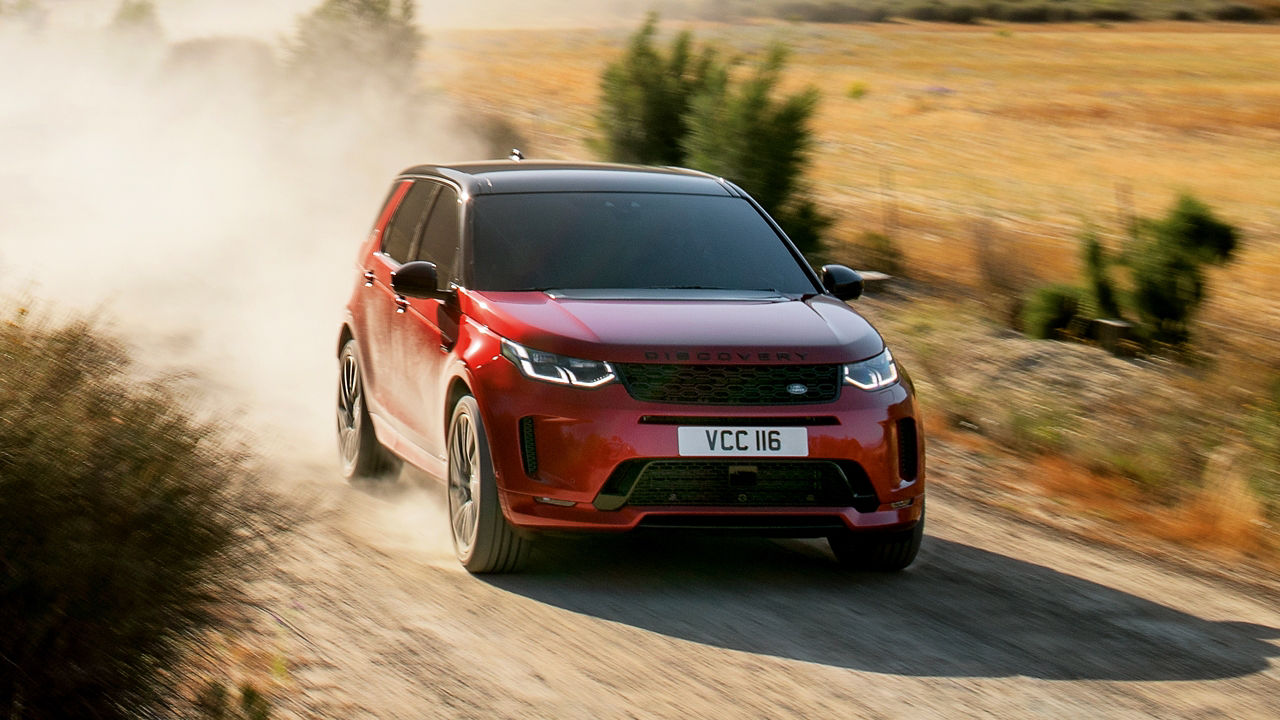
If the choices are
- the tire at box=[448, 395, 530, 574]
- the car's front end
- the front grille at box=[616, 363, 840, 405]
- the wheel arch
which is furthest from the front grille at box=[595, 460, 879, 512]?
the wheel arch

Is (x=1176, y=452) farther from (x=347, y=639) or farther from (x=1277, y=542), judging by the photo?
(x=347, y=639)

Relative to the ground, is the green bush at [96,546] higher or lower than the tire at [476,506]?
higher

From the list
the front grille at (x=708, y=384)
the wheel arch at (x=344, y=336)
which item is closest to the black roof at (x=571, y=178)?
the wheel arch at (x=344, y=336)

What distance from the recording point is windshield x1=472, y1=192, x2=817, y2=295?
290 inches

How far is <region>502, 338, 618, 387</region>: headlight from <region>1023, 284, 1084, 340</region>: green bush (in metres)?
8.82

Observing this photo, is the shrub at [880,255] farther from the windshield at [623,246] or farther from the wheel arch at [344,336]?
the windshield at [623,246]

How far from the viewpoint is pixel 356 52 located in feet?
109

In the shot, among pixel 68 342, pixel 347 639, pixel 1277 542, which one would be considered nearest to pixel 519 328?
pixel 347 639

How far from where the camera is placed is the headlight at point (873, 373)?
6652mm

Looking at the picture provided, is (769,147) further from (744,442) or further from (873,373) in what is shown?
(744,442)

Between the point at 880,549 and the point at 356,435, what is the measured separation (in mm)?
3090

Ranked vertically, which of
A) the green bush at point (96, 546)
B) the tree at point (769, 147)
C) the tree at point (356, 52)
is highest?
the green bush at point (96, 546)

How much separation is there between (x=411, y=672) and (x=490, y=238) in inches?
102

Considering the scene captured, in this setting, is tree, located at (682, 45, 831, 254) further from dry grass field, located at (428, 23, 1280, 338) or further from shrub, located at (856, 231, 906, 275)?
dry grass field, located at (428, 23, 1280, 338)
